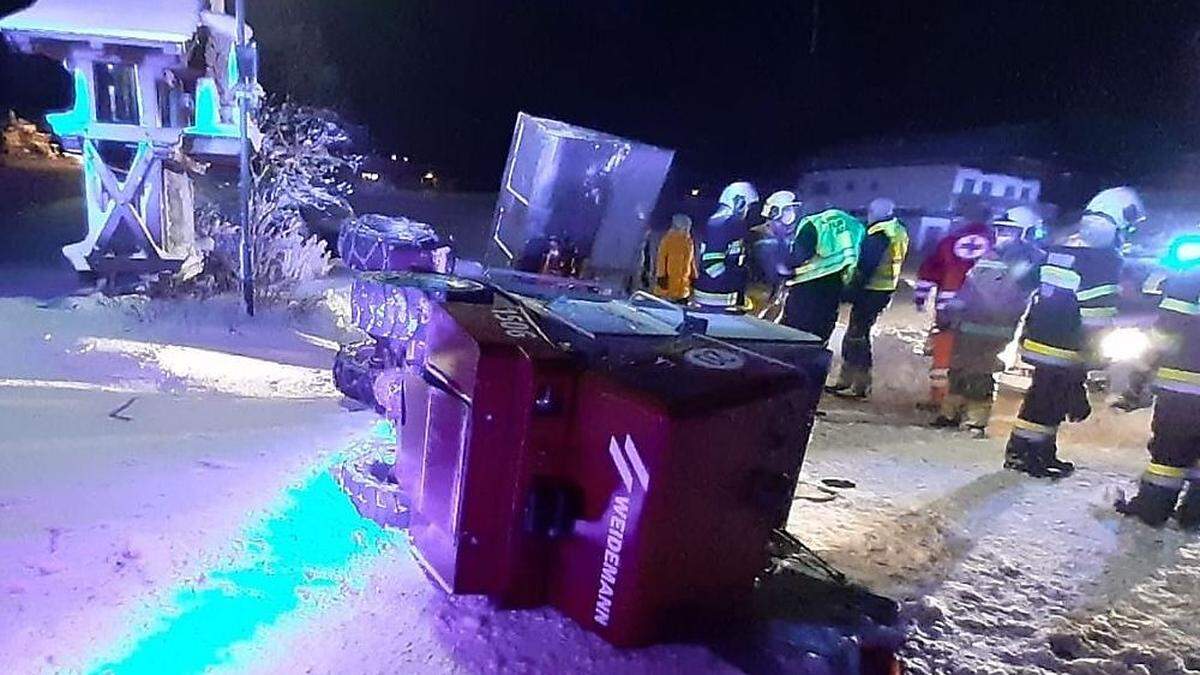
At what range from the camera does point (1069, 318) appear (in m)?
5.73

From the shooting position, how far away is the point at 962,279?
842 centimetres

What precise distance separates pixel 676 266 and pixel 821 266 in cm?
149

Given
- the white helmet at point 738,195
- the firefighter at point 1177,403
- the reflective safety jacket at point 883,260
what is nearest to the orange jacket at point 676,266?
the white helmet at point 738,195

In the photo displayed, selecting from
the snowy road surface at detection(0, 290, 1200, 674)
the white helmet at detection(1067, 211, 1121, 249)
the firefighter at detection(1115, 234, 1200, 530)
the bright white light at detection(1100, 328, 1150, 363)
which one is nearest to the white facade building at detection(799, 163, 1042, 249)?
the bright white light at detection(1100, 328, 1150, 363)

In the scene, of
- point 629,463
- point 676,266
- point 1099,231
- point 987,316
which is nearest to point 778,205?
point 676,266

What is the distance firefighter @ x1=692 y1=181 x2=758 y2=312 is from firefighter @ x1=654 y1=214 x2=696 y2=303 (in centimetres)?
24

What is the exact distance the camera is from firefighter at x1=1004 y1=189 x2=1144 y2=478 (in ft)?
18.5

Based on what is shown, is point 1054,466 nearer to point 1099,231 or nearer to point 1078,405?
point 1078,405

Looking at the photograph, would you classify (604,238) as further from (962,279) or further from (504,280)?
(962,279)

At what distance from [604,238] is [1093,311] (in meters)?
3.99

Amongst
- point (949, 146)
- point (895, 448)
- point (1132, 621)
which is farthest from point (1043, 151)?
point (1132, 621)

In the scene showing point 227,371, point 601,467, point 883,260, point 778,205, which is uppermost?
point 778,205

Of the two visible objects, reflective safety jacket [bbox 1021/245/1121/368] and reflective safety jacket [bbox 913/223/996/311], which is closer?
reflective safety jacket [bbox 1021/245/1121/368]

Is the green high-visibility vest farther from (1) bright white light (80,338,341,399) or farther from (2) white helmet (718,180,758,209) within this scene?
(1) bright white light (80,338,341,399)
